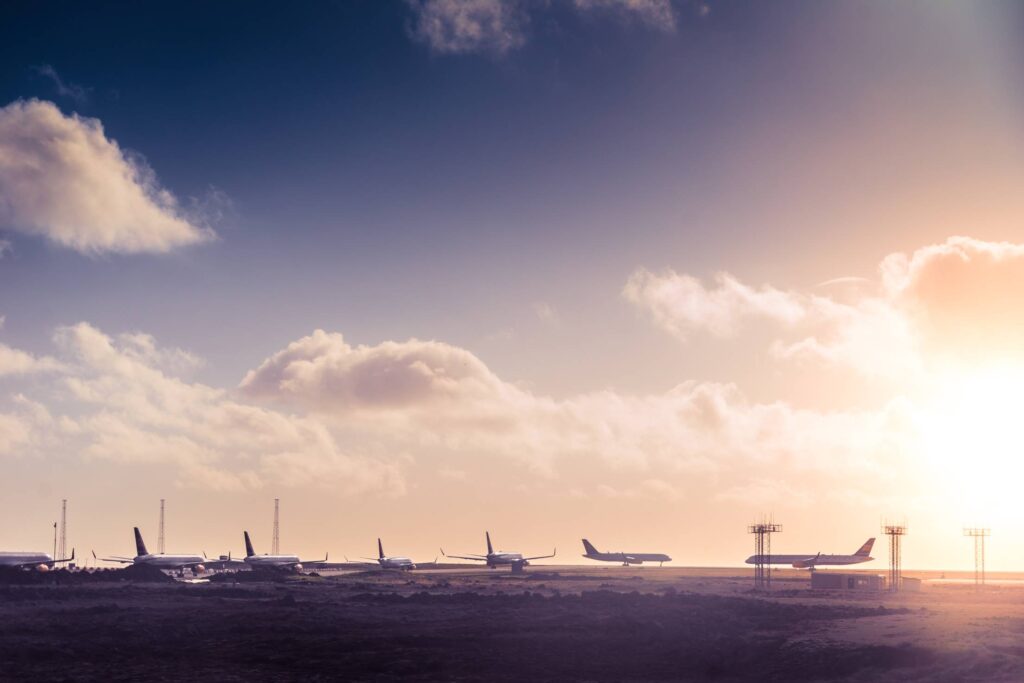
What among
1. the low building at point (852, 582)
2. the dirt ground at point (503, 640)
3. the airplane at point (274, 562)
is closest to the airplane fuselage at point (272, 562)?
the airplane at point (274, 562)

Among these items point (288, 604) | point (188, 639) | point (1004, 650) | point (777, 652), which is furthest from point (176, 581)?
point (1004, 650)

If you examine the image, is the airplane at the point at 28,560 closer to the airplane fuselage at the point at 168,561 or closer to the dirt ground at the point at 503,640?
the airplane fuselage at the point at 168,561

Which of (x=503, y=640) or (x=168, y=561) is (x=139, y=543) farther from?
(x=503, y=640)

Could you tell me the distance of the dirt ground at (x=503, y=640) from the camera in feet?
180

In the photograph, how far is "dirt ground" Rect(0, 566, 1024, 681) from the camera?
54875mm

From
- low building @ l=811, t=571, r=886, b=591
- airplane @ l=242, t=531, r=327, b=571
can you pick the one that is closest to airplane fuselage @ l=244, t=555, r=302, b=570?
airplane @ l=242, t=531, r=327, b=571

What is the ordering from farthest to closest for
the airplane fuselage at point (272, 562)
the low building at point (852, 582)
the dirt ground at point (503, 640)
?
the airplane fuselage at point (272, 562) → the low building at point (852, 582) → the dirt ground at point (503, 640)

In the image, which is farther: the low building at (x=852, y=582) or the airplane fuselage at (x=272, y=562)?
the airplane fuselage at (x=272, y=562)

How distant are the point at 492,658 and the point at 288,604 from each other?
3683cm

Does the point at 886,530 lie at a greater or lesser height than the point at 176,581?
greater

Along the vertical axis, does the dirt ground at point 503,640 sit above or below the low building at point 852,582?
above

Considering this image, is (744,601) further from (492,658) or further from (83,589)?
(83,589)

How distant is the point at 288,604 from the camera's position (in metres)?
90.3

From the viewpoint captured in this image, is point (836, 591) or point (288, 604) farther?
point (836, 591)
